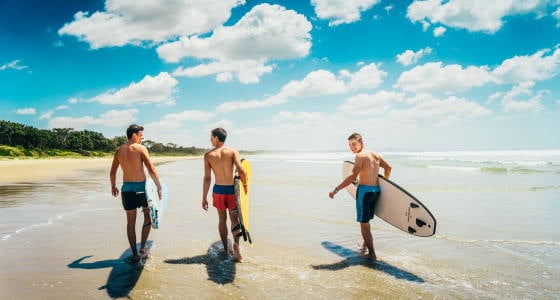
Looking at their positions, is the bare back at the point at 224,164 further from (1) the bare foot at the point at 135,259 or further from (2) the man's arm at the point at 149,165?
(1) the bare foot at the point at 135,259

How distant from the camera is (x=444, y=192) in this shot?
494 inches

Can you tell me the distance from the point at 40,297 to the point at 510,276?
5742mm

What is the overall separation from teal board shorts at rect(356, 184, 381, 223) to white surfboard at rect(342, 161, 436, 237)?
0.35 metres

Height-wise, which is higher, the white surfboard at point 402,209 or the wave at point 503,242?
the white surfboard at point 402,209

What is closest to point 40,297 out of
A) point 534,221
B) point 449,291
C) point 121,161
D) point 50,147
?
point 121,161

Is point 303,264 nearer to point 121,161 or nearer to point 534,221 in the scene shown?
point 121,161

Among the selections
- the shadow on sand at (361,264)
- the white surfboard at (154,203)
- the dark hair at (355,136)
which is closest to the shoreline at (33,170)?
the white surfboard at (154,203)

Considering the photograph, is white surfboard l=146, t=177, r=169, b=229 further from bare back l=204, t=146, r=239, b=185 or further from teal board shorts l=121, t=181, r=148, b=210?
bare back l=204, t=146, r=239, b=185

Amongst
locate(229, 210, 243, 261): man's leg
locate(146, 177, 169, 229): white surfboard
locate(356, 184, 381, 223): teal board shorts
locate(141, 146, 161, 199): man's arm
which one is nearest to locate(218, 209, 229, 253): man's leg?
locate(229, 210, 243, 261): man's leg

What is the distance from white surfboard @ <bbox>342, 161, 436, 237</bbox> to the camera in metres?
5.41

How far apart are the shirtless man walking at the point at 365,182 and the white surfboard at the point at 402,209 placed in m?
0.30

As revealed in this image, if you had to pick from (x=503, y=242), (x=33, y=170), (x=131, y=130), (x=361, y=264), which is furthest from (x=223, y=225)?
(x=33, y=170)

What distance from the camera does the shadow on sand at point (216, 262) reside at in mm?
4359

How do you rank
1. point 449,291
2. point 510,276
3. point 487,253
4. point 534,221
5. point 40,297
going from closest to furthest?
point 40,297, point 449,291, point 510,276, point 487,253, point 534,221
